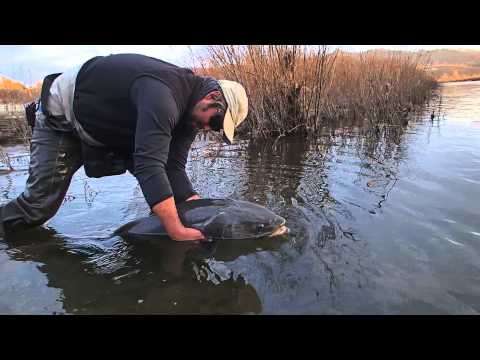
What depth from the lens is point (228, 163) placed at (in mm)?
7129

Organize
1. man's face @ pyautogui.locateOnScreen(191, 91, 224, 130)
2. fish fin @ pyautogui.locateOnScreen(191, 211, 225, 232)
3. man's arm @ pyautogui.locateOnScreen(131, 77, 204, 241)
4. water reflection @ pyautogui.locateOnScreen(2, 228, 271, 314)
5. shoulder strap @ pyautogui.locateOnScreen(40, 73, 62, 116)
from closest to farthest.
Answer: water reflection @ pyautogui.locateOnScreen(2, 228, 271, 314)
man's arm @ pyautogui.locateOnScreen(131, 77, 204, 241)
man's face @ pyautogui.locateOnScreen(191, 91, 224, 130)
shoulder strap @ pyautogui.locateOnScreen(40, 73, 62, 116)
fish fin @ pyautogui.locateOnScreen(191, 211, 225, 232)

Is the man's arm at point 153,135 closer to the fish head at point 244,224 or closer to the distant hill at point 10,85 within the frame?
the fish head at point 244,224

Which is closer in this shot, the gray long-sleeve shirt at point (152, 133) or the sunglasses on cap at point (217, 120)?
the gray long-sleeve shirt at point (152, 133)

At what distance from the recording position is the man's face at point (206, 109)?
3229 millimetres

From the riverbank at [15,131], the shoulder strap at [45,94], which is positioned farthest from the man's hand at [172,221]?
the riverbank at [15,131]

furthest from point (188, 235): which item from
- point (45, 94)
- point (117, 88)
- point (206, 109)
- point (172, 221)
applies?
point (45, 94)

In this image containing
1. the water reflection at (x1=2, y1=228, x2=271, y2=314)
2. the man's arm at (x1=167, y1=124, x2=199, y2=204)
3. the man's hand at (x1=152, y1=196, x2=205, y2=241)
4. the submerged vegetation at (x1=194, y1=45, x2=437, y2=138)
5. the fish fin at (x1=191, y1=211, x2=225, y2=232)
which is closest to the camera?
the water reflection at (x1=2, y1=228, x2=271, y2=314)

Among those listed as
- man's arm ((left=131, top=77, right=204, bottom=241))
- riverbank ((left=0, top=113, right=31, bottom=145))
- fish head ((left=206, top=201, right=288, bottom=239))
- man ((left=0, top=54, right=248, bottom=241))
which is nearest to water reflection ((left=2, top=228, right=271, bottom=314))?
fish head ((left=206, top=201, right=288, bottom=239))

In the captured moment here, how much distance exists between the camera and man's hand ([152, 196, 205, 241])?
304cm

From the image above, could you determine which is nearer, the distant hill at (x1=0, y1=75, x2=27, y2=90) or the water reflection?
the water reflection

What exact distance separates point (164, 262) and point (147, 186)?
809 mm

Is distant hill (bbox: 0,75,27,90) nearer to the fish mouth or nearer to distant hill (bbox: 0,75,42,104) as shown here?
distant hill (bbox: 0,75,42,104)

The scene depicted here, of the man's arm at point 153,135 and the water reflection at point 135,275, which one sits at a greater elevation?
the man's arm at point 153,135
